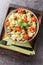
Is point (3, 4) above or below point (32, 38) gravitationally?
above

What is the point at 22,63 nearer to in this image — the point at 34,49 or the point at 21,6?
the point at 34,49

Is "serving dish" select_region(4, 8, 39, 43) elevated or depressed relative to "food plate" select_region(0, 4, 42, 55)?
elevated

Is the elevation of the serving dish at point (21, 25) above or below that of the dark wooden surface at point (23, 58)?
above

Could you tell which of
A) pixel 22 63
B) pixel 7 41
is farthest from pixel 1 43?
pixel 22 63

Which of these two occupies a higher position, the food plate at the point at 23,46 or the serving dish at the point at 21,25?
the serving dish at the point at 21,25

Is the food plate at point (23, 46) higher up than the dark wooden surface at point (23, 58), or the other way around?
the food plate at point (23, 46)

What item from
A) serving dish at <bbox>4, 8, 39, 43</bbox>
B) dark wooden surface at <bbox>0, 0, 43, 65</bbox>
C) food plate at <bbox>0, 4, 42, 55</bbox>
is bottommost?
dark wooden surface at <bbox>0, 0, 43, 65</bbox>

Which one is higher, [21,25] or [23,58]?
[21,25]

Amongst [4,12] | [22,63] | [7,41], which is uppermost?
[4,12]

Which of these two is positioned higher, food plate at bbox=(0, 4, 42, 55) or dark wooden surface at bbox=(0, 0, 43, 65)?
food plate at bbox=(0, 4, 42, 55)

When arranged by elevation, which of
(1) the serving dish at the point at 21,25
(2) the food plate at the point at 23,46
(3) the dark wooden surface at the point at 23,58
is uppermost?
(1) the serving dish at the point at 21,25

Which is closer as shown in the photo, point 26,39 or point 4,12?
point 26,39
